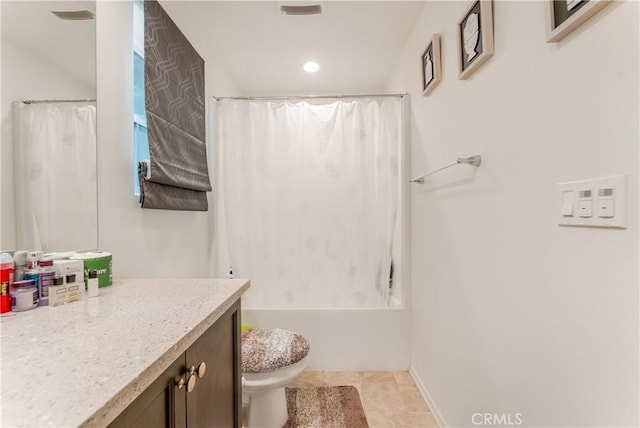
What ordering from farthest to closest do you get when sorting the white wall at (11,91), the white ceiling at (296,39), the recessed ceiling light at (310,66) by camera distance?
the recessed ceiling light at (310,66), the white ceiling at (296,39), the white wall at (11,91)

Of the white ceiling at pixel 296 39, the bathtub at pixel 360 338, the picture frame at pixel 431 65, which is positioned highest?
the white ceiling at pixel 296 39

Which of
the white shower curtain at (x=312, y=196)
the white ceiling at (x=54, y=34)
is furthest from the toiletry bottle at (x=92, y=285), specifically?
the white shower curtain at (x=312, y=196)

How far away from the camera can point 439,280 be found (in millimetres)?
1582

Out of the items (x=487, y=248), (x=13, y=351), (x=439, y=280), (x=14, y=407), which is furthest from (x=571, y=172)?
(x=13, y=351)

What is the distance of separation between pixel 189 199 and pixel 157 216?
237 mm

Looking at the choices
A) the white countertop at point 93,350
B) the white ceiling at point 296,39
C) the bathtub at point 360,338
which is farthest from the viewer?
the bathtub at point 360,338

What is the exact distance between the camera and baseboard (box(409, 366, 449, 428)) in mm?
1509

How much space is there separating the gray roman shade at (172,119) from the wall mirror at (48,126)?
23 cm

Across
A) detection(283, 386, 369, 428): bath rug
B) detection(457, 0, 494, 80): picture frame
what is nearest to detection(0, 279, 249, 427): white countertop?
detection(283, 386, 369, 428): bath rug

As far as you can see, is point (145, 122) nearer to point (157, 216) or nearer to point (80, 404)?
point (157, 216)

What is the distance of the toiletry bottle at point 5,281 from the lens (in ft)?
2.36

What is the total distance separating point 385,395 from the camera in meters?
1.78

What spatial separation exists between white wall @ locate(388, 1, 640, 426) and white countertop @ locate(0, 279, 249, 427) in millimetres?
921

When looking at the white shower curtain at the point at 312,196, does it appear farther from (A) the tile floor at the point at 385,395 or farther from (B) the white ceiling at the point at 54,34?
(B) the white ceiling at the point at 54,34
